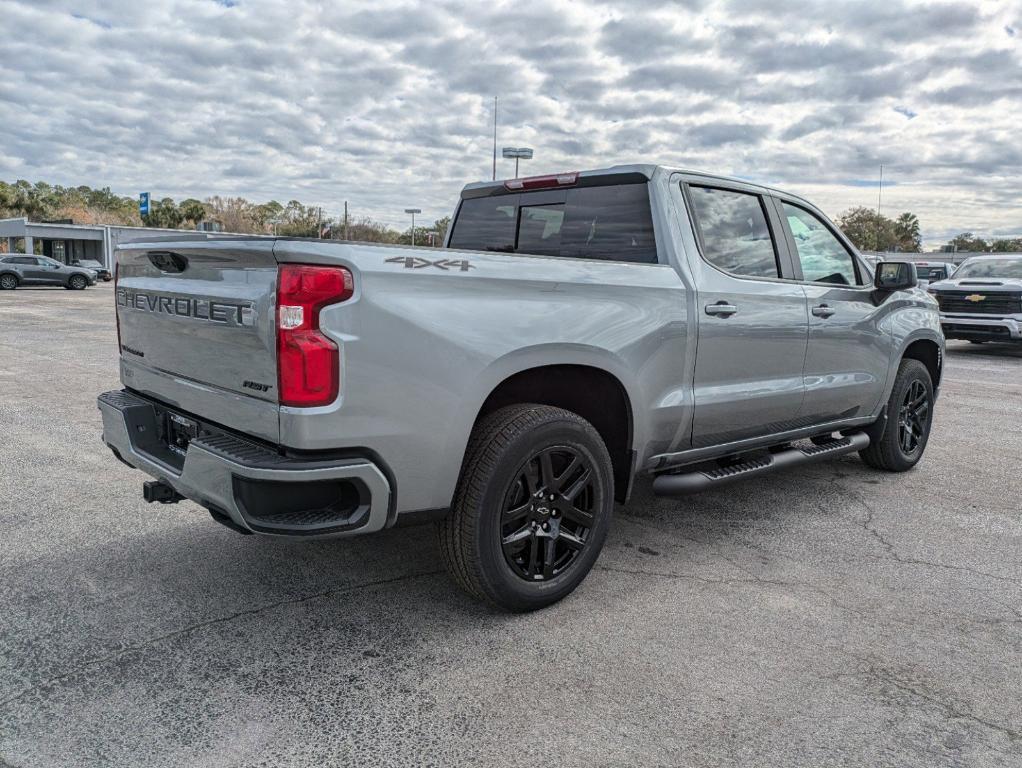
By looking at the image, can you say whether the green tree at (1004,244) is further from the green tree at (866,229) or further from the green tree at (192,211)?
the green tree at (192,211)

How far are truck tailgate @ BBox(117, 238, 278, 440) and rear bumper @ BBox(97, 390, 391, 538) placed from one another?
133 mm

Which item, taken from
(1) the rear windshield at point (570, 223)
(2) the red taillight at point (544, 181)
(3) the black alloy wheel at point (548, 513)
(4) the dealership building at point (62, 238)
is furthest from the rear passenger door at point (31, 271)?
(3) the black alloy wheel at point (548, 513)

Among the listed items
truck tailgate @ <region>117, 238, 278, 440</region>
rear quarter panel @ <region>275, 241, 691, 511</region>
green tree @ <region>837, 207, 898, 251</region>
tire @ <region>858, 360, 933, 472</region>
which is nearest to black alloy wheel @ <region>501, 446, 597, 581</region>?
rear quarter panel @ <region>275, 241, 691, 511</region>

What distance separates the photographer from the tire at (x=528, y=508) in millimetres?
3086

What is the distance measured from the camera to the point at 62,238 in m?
57.1

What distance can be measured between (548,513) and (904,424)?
3547 millimetres

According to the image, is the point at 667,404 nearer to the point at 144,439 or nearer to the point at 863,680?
the point at 863,680

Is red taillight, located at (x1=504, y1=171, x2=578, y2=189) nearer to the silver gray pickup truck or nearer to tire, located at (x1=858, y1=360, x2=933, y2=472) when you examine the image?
the silver gray pickup truck

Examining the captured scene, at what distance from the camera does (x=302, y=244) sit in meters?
2.66

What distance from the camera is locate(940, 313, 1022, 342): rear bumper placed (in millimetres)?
14258

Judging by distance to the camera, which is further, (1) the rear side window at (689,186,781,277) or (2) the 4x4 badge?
(1) the rear side window at (689,186,781,277)

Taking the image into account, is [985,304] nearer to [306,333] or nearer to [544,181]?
[544,181]

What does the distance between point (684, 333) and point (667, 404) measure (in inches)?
13.5

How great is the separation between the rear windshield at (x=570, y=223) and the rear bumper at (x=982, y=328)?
39.6 feet
